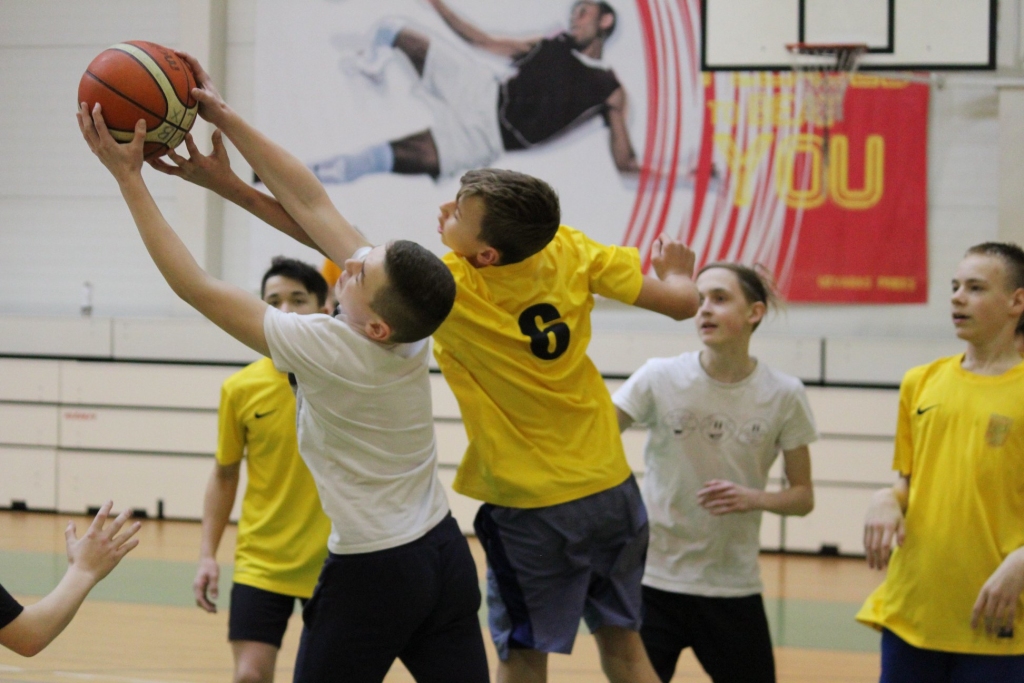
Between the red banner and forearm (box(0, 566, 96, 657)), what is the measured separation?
6.70 meters

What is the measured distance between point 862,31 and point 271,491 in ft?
16.7

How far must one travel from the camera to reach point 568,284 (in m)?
2.74

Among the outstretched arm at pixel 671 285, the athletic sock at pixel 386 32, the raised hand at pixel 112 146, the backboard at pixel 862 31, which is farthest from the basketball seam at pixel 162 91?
the athletic sock at pixel 386 32

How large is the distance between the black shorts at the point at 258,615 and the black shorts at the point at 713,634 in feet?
3.73

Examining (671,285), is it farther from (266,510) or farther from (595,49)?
(595,49)

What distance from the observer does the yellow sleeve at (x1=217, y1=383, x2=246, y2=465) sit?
3.70 meters

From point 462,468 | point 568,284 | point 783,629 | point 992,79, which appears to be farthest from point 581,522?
point 992,79

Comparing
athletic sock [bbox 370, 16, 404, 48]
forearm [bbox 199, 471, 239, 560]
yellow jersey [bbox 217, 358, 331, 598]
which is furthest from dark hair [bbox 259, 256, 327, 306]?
athletic sock [bbox 370, 16, 404, 48]

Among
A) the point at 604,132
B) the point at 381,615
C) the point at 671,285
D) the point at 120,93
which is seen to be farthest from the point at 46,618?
the point at 604,132

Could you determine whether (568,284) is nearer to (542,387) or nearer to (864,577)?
(542,387)

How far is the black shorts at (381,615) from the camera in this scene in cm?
223

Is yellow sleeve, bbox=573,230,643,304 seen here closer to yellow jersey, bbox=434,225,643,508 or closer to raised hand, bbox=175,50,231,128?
yellow jersey, bbox=434,225,643,508

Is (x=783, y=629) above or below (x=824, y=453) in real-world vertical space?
below

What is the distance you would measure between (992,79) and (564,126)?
334cm
